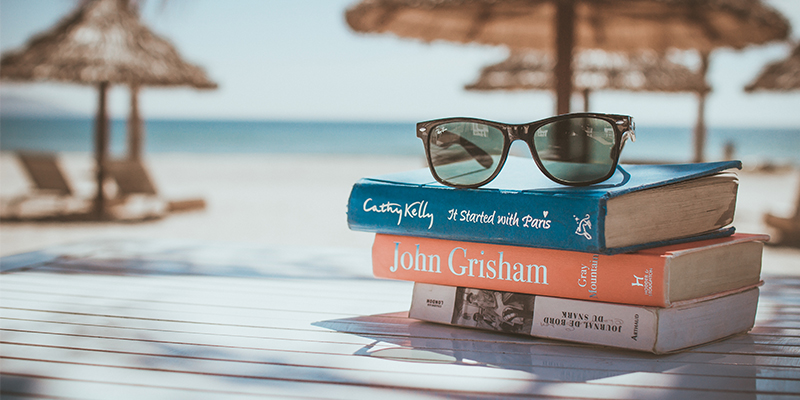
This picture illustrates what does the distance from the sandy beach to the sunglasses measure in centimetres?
91

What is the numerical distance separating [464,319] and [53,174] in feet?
23.8

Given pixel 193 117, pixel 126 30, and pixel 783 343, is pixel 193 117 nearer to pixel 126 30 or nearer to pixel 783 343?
pixel 126 30

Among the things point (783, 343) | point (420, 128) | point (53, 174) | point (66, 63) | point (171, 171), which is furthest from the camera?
point (171, 171)

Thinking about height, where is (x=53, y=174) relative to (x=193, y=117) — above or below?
below

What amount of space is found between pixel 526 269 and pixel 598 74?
7292 mm

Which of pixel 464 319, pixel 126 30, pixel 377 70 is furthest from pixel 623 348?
pixel 377 70

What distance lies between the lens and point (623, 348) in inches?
34.4

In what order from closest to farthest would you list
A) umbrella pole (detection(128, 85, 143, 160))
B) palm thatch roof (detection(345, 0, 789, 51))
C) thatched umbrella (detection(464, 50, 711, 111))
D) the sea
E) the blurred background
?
palm thatch roof (detection(345, 0, 789, 51)) → thatched umbrella (detection(464, 50, 711, 111)) → umbrella pole (detection(128, 85, 143, 160)) → the sea → the blurred background

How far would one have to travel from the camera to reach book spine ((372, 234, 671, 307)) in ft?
2.73

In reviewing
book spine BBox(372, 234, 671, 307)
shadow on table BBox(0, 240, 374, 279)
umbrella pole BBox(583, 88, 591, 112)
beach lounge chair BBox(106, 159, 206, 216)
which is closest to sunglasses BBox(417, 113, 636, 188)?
book spine BBox(372, 234, 671, 307)

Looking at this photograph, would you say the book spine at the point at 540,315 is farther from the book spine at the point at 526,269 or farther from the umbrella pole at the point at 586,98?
the umbrella pole at the point at 586,98

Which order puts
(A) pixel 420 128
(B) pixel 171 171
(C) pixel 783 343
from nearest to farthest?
(C) pixel 783 343 → (A) pixel 420 128 → (B) pixel 171 171

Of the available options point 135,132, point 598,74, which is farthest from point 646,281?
point 135,132

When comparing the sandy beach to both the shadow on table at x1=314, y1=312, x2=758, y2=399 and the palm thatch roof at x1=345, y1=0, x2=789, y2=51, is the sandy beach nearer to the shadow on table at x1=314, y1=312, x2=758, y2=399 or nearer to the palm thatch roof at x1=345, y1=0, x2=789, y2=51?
the shadow on table at x1=314, y1=312, x2=758, y2=399
